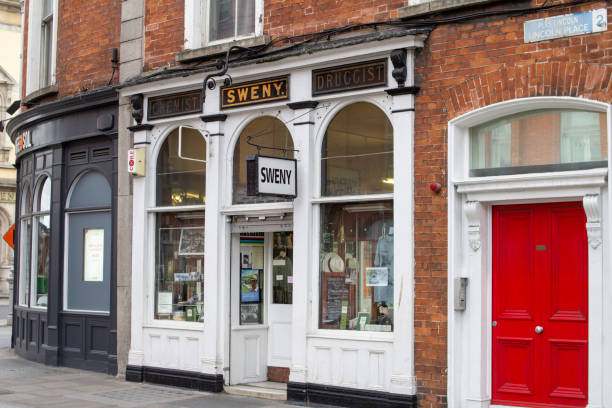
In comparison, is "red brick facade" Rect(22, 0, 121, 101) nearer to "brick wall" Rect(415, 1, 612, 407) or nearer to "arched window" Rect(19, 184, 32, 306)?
"arched window" Rect(19, 184, 32, 306)

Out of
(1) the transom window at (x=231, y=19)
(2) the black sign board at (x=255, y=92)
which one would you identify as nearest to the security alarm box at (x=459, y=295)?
(2) the black sign board at (x=255, y=92)

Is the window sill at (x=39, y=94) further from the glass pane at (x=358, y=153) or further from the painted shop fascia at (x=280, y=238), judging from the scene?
the glass pane at (x=358, y=153)

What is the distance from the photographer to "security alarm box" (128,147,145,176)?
12273 mm

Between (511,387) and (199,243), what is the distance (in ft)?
16.4

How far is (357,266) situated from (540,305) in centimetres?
232

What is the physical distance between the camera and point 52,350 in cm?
1385

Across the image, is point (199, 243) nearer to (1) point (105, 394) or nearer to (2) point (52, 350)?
(1) point (105, 394)

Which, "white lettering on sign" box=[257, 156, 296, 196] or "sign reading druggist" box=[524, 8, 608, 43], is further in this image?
"white lettering on sign" box=[257, 156, 296, 196]

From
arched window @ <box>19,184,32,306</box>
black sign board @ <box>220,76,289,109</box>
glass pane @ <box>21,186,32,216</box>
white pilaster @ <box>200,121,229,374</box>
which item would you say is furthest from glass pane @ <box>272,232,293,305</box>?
glass pane @ <box>21,186,32,216</box>

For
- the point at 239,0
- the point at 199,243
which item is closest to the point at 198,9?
the point at 239,0

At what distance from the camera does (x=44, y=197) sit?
14883 mm

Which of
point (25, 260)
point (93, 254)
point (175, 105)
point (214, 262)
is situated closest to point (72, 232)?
point (93, 254)

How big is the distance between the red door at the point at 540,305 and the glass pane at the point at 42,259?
28.3ft

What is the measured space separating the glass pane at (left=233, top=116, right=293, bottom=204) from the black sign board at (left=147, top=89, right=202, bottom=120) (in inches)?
34.0
